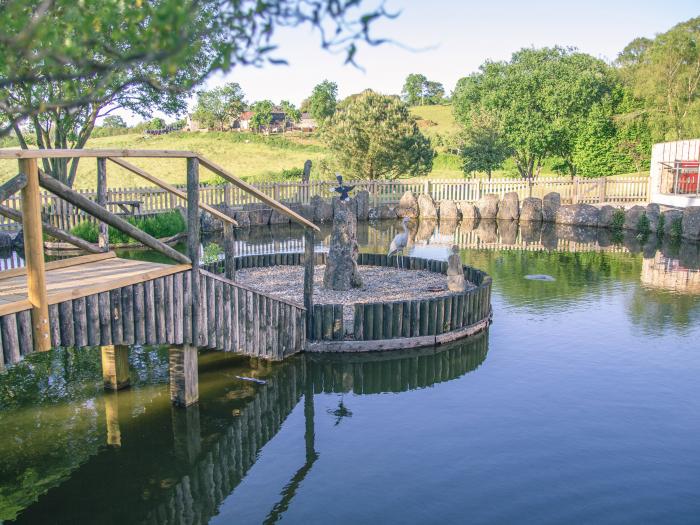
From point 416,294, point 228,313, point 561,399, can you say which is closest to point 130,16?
point 228,313

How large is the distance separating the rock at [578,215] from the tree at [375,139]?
12.2 meters

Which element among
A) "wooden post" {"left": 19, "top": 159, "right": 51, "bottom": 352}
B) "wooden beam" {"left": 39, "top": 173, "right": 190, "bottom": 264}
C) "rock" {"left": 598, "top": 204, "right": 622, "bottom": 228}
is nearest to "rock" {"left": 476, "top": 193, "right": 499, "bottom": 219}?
"rock" {"left": 598, "top": 204, "right": 622, "bottom": 228}

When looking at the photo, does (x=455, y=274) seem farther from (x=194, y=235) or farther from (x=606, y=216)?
(x=606, y=216)

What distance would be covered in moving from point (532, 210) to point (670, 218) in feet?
21.0

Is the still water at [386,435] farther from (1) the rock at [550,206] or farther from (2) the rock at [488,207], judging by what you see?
(2) the rock at [488,207]

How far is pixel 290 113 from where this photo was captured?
100m

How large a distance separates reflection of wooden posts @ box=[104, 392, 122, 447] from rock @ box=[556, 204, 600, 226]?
79.2 ft

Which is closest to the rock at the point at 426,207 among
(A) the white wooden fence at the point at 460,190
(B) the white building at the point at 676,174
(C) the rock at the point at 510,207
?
(A) the white wooden fence at the point at 460,190

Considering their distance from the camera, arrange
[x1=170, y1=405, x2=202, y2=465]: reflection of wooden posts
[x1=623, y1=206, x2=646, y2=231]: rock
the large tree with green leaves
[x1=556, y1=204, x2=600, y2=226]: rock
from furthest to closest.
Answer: the large tree with green leaves < [x1=556, y1=204, x2=600, y2=226]: rock < [x1=623, y1=206, x2=646, y2=231]: rock < [x1=170, y1=405, x2=202, y2=465]: reflection of wooden posts

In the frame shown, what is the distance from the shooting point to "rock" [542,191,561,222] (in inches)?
1197

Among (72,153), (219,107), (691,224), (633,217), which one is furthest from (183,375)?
(219,107)

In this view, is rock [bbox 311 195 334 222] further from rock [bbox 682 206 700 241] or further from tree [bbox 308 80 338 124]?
tree [bbox 308 80 338 124]

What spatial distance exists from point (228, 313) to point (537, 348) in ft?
19.1

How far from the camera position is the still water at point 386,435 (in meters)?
6.98
